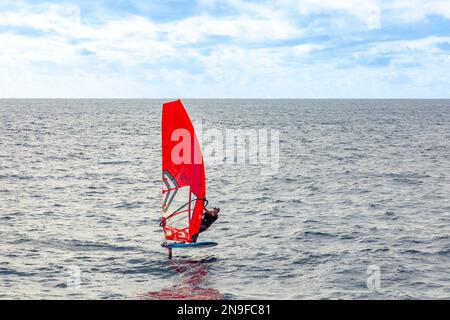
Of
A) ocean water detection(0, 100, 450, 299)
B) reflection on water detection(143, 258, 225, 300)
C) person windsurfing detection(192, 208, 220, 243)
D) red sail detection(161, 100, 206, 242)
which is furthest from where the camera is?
person windsurfing detection(192, 208, 220, 243)

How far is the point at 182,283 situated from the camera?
22547 mm

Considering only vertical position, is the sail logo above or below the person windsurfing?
above

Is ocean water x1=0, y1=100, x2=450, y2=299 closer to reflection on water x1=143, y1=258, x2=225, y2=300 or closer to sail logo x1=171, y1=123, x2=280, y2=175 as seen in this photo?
reflection on water x1=143, y1=258, x2=225, y2=300

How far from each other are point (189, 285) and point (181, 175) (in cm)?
521

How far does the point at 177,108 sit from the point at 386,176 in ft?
116

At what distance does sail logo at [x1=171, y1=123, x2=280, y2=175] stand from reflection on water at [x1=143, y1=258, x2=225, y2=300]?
5354 mm

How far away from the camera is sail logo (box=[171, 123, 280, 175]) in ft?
76.8

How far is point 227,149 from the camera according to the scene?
88438mm

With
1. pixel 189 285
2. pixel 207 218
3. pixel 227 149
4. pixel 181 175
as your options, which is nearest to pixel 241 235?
pixel 207 218

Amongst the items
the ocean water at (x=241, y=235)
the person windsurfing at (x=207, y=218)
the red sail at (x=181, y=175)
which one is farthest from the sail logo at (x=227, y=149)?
the ocean water at (x=241, y=235)

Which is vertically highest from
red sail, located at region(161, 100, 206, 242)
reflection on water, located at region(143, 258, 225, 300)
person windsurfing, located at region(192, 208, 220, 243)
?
red sail, located at region(161, 100, 206, 242)

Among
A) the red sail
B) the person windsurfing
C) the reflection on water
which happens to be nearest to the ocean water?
the reflection on water
